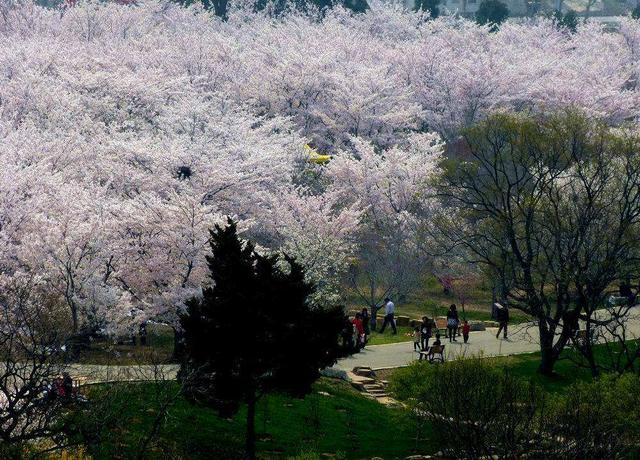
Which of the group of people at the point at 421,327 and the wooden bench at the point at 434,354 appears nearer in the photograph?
the wooden bench at the point at 434,354

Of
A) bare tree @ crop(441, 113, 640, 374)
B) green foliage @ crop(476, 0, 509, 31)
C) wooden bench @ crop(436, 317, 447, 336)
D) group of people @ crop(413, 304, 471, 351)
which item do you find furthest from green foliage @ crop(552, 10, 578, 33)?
group of people @ crop(413, 304, 471, 351)

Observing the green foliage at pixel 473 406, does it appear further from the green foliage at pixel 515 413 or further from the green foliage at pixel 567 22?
the green foliage at pixel 567 22

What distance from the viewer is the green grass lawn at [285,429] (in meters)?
29.1

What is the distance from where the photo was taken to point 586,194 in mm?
41531

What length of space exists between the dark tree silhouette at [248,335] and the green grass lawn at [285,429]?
98 cm

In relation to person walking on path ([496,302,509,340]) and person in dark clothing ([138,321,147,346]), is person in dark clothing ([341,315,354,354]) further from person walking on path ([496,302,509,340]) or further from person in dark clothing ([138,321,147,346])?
person walking on path ([496,302,509,340])

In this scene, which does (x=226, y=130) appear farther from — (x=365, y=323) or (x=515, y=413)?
(x=515, y=413)

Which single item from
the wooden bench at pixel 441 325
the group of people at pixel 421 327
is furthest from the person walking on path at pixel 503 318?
the wooden bench at pixel 441 325

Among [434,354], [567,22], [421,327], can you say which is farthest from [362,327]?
[567,22]

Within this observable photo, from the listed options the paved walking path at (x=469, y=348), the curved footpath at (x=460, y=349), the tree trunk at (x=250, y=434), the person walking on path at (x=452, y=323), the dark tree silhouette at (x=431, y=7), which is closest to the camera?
the tree trunk at (x=250, y=434)

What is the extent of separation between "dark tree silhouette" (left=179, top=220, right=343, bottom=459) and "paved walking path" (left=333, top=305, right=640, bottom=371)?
8.09 metres

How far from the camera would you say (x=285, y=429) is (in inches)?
1257

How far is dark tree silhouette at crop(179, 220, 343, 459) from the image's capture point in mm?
29219

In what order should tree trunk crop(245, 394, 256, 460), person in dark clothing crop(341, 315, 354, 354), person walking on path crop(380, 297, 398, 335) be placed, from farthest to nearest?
person walking on path crop(380, 297, 398, 335) < person in dark clothing crop(341, 315, 354, 354) < tree trunk crop(245, 394, 256, 460)
